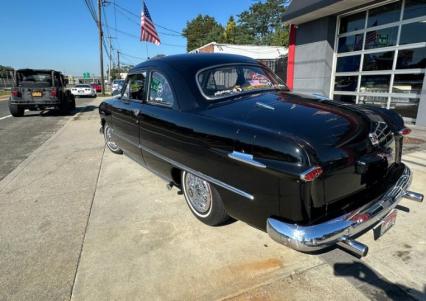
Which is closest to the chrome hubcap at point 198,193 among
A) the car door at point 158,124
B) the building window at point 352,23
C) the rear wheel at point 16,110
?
the car door at point 158,124

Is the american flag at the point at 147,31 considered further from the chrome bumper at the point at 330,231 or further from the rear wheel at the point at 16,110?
the chrome bumper at the point at 330,231

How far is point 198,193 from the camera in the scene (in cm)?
304

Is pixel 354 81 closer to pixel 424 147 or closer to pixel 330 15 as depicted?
pixel 330 15

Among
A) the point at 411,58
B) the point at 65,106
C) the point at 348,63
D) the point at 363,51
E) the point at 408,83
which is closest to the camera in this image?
the point at 411,58

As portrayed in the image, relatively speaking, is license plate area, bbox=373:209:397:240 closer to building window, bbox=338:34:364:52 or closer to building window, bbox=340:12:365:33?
building window, bbox=338:34:364:52

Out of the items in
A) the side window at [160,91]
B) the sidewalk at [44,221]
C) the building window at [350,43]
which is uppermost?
the building window at [350,43]

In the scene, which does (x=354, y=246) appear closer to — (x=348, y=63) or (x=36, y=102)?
(x=348, y=63)

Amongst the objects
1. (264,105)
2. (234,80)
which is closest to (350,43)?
(234,80)

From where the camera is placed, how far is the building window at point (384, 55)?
739 cm

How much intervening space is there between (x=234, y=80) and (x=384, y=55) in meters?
6.89

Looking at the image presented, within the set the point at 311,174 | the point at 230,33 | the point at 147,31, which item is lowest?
the point at 311,174

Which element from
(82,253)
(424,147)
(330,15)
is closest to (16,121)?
(82,253)

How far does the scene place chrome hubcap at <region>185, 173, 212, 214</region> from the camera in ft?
9.52

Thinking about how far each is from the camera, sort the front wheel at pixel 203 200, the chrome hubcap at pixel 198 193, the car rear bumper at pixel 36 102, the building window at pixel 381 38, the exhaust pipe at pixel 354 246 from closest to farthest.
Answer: the exhaust pipe at pixel 354 246
the front wheel at pixel 203 200
the chrome hubcap at pixel 198 193
the building window at pixel 381 38
the car rear bumper at pixel 36 102
